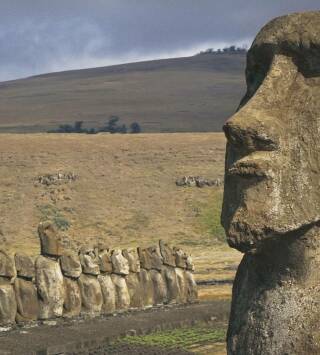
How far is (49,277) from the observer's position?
63.9ft

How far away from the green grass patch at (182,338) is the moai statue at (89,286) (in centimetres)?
246

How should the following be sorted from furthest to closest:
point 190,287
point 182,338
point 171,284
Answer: point 190,287 < point 171,284 < point 182,338

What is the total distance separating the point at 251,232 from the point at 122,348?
12.0 m

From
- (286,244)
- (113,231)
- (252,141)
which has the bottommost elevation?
(113,231)

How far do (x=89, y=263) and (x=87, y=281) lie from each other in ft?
1.51

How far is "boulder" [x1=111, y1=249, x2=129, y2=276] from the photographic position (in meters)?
21.5

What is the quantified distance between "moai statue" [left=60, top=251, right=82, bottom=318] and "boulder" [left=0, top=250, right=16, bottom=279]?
110 cm

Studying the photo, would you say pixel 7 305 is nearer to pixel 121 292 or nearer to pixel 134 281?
pixel 121 292

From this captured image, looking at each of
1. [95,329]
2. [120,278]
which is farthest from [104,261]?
[95,329]

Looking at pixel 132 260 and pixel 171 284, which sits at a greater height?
pixel 132 260

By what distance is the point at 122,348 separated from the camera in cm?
1641

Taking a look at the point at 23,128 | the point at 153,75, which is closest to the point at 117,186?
the point at 23,128

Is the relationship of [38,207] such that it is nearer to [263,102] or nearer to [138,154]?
[138,154]

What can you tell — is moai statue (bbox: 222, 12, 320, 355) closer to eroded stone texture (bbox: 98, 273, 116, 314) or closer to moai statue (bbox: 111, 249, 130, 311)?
eroded stone texture (bbox: 98, 273, 116, 314)
